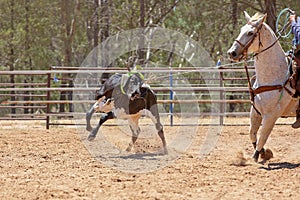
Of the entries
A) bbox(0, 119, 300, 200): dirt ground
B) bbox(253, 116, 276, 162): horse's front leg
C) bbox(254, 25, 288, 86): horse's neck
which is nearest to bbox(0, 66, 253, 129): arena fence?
bbox(0, 119, 300, 200): dirt ground

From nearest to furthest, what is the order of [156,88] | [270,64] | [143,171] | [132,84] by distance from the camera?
[143,171] → [270,64] → [132,84] → [156,88]

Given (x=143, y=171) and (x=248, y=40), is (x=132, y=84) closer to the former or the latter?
(x=248, y=40)

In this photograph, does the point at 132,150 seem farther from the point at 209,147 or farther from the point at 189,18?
the point at 189,18

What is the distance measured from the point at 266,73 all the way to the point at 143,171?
2128 mm

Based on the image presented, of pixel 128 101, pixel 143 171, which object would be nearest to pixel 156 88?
pixel 128 101

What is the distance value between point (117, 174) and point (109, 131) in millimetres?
6804

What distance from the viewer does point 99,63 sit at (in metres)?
29.6

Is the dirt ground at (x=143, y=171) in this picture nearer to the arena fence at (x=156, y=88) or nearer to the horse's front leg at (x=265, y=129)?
the horse's front leg at (x=265, y=129)

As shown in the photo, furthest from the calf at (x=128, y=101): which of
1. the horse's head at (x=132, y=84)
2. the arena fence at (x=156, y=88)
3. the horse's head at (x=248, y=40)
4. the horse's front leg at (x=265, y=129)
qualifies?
the horse's head at (x=248, y=40)

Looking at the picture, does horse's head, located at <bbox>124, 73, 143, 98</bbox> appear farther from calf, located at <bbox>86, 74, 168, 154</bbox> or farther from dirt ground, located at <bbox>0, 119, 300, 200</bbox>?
dirt ground, located at <bbox>0, 119, 300, 200</bbox>

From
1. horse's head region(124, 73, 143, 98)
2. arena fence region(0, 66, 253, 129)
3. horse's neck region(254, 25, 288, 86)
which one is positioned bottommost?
arena fence region(0, 66, 253, 129)

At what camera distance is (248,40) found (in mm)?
7094

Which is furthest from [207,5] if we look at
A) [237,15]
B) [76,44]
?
[76,44]

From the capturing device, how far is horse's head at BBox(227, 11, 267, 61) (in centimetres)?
703
